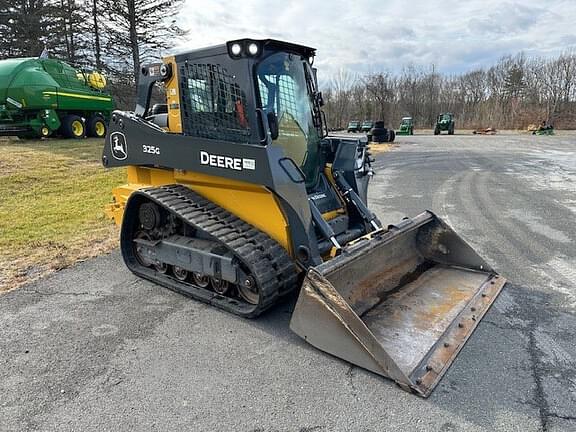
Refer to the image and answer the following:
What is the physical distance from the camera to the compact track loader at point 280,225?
10.1ft

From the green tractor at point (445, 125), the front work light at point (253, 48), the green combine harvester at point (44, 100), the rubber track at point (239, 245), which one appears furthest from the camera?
the green tractor at point (445, 125)

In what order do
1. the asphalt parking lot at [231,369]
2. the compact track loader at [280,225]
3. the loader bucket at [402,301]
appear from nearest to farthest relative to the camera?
1. the asphalt parking lot at [231,369]
2. the loader bucket at [402,301]
3. the compact track loader at [280,225]

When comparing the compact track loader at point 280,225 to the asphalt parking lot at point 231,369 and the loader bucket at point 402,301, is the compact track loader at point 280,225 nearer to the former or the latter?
the loader bucket at point 402,301

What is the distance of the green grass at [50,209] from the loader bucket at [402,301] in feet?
10.8

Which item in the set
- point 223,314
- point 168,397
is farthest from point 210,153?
point 168,397

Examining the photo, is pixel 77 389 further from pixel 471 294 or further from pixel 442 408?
pixel 471 294

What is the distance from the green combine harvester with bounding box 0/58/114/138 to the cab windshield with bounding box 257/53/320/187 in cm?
1398

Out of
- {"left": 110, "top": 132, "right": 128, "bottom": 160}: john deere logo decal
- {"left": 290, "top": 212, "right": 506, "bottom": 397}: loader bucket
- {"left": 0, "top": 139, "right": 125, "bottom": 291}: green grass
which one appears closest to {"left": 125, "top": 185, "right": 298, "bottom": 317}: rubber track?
{"left": 290, "top": 212, "right": 506, "bottom": 397}: loader bucket

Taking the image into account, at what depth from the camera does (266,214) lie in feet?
12.2

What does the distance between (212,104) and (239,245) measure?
52.8 inches

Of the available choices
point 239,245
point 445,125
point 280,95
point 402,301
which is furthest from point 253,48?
point 445,125

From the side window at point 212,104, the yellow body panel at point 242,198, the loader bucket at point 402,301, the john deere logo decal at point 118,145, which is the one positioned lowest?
the loader bucket at point 402,301

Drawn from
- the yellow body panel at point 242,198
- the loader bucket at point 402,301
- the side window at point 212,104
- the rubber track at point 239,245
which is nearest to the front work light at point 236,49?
the side window at point 212,104

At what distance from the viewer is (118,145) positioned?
15.5 ft
